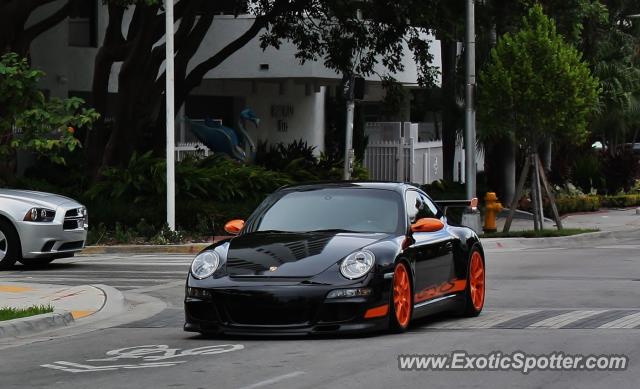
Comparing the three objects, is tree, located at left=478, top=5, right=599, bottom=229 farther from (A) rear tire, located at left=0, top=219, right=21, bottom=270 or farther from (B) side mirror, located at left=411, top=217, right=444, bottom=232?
(B) side mirror, located at left=411, top=217, right=444, bottom=232

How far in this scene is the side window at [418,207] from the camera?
13.2 m

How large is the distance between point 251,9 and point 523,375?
86.4 feet

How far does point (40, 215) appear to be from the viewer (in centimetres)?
2023

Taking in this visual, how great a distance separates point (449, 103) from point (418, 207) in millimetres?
24390

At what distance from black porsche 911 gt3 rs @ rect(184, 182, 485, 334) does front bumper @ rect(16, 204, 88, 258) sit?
758 centimetres

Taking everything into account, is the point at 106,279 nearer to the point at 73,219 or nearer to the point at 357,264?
the point at 73,219

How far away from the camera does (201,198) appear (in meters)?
29.1

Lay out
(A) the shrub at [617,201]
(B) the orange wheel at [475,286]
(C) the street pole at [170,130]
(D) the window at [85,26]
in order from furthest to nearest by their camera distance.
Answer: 1. (A) the shrub at [617,201]
2. (D) the window at [85,26]
3. (C) the street pole at [170,130]
4. (B) the orange wheel at [475,286]

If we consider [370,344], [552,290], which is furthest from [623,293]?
[370,344]

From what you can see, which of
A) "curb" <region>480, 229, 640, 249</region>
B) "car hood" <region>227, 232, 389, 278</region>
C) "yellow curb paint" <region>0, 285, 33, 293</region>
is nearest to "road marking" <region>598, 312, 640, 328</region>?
"car hood" <region>227, 232, 389, 278</region>

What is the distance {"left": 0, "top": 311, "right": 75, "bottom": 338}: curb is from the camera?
Result: 43.0 feet

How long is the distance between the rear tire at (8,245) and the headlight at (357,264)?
373 inches

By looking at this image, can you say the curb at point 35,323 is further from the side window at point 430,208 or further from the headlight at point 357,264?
the side window at point 430,208


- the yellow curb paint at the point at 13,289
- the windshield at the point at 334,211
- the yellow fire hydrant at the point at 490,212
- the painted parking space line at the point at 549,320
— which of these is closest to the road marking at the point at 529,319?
the painted parking space line at the point at 549,320
